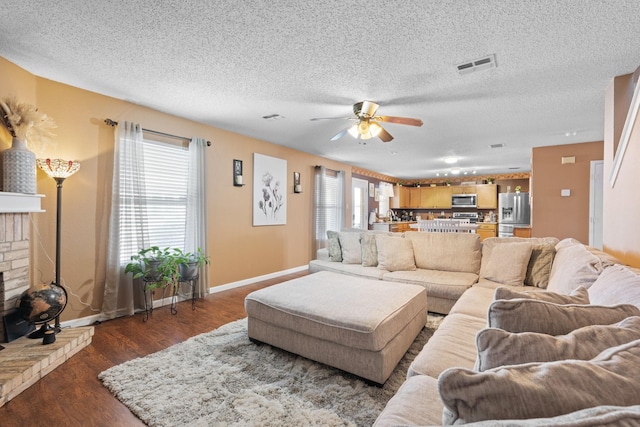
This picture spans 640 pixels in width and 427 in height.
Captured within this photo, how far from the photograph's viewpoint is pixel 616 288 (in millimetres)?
1302

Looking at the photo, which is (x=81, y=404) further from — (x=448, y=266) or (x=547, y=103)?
(x=547, y=103)

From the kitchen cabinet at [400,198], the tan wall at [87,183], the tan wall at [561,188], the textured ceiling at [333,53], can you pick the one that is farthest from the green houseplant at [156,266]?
the kitchen cabinet at [400,198]

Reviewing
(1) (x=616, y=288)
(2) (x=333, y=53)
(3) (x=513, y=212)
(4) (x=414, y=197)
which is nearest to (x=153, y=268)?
(2) (x=333, y=53)

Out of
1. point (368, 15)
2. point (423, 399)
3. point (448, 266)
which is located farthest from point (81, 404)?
point (448, 266)

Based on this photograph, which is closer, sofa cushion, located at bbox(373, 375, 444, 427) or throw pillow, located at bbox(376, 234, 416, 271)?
sofa cushion, located at bbox(373, 375, 444, 427)

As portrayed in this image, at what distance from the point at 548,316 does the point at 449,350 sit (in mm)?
645

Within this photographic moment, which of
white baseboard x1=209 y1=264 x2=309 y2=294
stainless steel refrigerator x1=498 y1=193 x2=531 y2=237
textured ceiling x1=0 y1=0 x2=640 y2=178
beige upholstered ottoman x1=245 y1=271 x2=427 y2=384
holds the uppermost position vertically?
textured ceiling x1=0 y1=0 x2=640 y2=178

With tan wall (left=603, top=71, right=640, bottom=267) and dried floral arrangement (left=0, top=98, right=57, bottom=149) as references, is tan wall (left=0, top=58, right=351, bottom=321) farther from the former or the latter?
tan wall (left=603, top=71, right=640, bottom=267)

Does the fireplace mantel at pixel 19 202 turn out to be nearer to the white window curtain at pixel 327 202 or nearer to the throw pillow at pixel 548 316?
the throw pillow at pixel 548 316

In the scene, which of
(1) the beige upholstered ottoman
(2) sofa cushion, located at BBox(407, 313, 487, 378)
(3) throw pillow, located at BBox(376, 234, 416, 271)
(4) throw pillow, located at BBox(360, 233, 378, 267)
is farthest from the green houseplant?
(2) sofa cushion, located at BBox(407, 313, 487, 378)

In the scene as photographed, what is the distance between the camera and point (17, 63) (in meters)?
2.41

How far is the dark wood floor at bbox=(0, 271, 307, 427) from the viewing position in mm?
1646

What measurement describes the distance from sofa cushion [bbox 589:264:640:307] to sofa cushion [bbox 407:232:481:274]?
1825mm

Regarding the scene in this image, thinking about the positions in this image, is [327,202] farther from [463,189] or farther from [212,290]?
[463,189]
